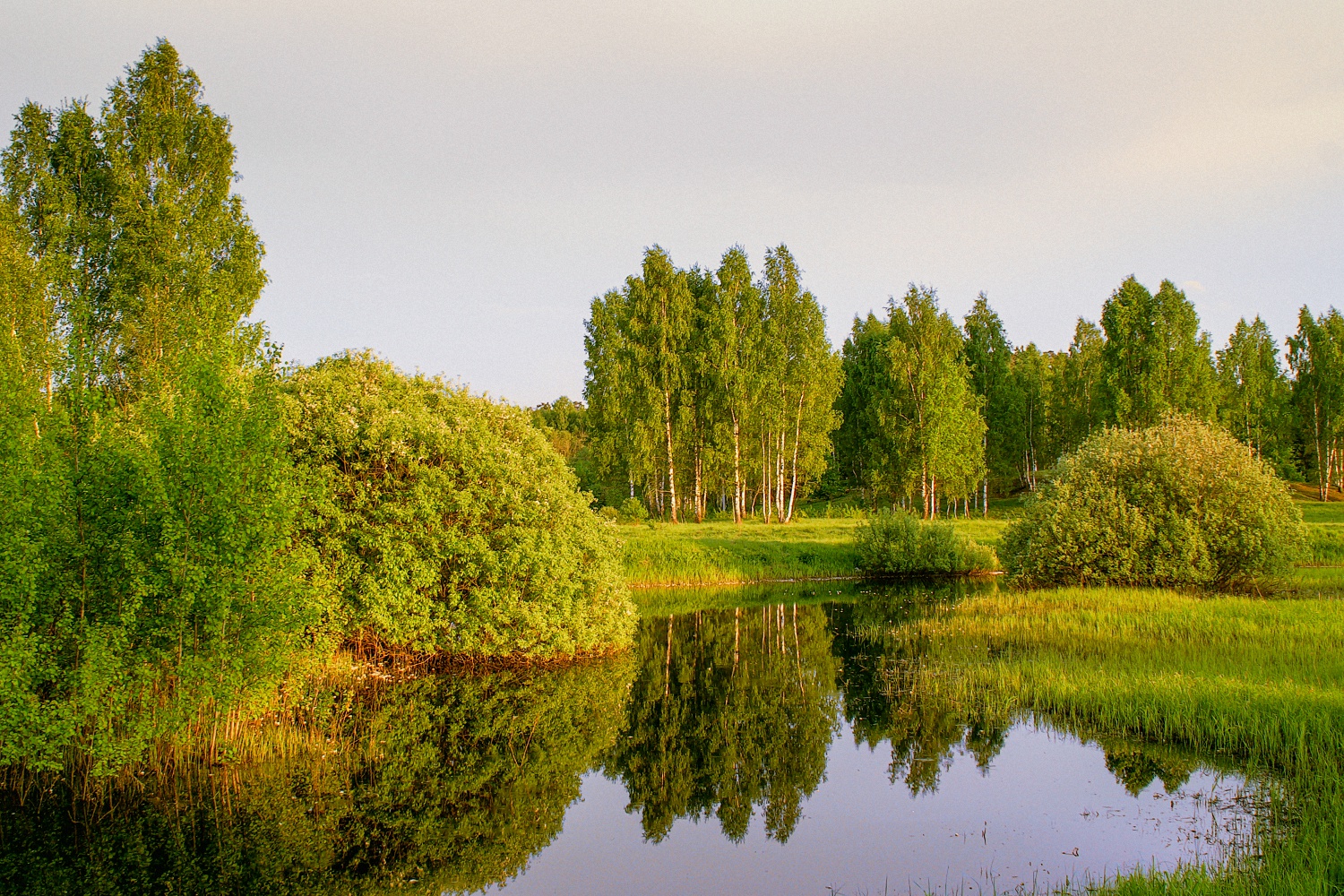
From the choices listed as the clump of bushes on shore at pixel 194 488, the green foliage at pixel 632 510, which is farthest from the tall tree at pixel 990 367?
the clump of bushes on shore at pixel 194 488

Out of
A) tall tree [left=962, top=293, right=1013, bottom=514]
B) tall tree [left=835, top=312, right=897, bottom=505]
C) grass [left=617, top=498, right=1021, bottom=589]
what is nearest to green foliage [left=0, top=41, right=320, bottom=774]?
grass [left=617, top=498, right=1021, bottom=589]

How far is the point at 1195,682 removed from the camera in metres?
14.5

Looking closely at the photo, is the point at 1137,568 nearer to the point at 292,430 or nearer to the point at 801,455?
the point at 292,430

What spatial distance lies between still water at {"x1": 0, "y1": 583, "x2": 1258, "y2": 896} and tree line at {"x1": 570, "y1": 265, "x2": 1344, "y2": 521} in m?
36.7

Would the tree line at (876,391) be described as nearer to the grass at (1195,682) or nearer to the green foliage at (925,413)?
the green foliage at (925,413)

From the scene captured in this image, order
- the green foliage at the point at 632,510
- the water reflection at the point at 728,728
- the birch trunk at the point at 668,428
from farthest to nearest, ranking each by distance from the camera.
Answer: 1. the birch trunk at the point at 668,428
2. the green foliage at the point at 632,510
3. the water reflection at the point at 728,728

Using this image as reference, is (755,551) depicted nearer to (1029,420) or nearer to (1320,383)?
(1029,420)

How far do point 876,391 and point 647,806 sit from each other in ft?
185

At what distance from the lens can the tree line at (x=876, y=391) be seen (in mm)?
53562

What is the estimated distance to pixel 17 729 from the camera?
985 cm

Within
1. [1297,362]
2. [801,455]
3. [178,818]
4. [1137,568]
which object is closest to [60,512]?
[178,818]

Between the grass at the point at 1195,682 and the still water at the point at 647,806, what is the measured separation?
661mm

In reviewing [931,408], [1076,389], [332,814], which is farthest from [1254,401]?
[332,814]

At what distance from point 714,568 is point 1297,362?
6235 centimetres
